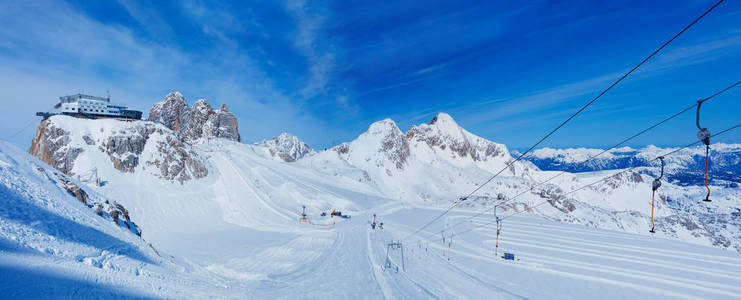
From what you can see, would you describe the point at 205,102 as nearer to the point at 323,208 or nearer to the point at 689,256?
the point at 323,208

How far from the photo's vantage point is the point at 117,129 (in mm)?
59000

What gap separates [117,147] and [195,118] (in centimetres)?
6954

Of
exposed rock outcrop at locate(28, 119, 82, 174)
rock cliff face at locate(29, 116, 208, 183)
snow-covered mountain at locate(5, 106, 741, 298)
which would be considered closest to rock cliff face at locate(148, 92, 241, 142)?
snow-covered mountain at locate(5, 106, 741, 298)

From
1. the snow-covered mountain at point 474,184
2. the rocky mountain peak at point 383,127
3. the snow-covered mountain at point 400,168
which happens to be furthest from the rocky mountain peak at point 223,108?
the rocky mountain peak at point 383,127

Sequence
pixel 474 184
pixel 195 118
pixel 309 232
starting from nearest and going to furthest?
pixel 309 232
pixel 195 118
pixel 474 184

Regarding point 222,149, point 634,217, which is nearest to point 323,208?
point 222,149

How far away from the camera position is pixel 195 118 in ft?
396

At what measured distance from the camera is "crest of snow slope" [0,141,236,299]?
24.2 feet

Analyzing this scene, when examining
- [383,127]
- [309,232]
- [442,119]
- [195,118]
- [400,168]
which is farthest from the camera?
[442,119]

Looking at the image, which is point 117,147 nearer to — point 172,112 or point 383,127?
point 172,112

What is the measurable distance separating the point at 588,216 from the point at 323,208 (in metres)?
121

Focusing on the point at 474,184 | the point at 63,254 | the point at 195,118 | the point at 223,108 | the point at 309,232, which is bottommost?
the point at 309,232

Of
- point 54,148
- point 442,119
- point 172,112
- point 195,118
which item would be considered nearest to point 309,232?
point 54,148

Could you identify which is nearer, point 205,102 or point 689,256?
point 689,256
